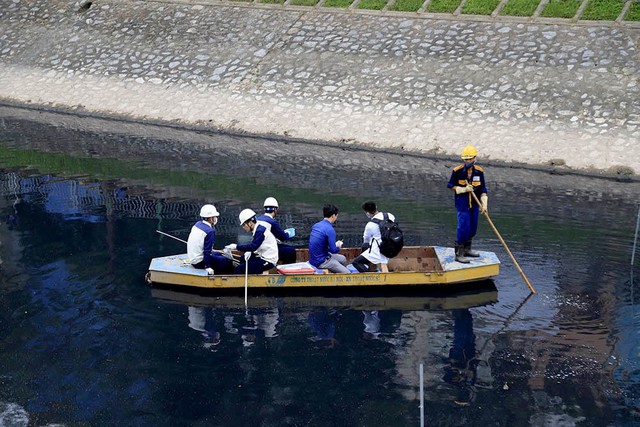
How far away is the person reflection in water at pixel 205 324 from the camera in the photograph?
15.1m

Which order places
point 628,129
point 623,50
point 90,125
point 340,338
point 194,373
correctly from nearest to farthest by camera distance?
point 194,373 < point 340,338 < point 628,129 < point 623,50 < point 90,125

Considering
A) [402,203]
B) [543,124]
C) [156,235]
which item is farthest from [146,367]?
[543,124]

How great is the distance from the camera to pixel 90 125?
107ft

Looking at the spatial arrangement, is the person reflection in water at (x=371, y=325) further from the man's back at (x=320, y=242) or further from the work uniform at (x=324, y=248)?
the man's back at (x=320, y=242)

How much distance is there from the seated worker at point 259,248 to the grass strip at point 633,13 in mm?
18619

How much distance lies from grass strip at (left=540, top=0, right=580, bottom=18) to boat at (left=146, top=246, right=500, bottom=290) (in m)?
16.2

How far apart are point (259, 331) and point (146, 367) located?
2174 mm

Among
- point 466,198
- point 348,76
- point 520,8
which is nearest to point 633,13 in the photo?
point 520,8

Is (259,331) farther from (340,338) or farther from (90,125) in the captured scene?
(90,125)

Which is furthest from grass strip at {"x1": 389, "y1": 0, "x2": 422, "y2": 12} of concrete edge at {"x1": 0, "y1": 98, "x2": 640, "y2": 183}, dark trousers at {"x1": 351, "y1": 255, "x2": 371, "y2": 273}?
dark trousers at {"x1": 351, "y1": 255, "x2": 371, "y2": 273}

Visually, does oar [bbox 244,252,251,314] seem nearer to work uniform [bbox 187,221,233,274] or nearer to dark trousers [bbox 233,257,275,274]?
dark trousers [bbox 233,257,275,274]

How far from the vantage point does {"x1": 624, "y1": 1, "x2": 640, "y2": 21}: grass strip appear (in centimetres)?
3040

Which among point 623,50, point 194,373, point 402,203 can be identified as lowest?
point 194,373

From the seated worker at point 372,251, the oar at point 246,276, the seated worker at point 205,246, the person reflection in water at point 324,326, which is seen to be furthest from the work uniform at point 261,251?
the seated worker at point 372,251
